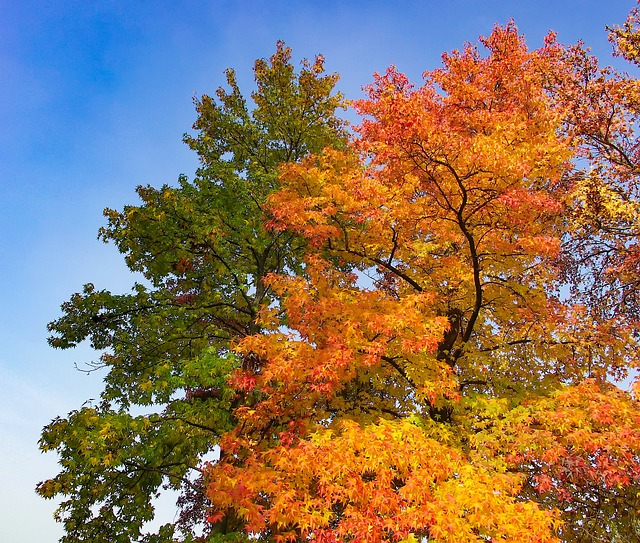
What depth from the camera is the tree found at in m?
9.80

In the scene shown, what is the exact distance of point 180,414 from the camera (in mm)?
10750

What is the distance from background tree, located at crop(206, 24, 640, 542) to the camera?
748 centimetres

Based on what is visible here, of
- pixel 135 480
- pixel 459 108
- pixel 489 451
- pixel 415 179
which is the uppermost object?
pixel 459 108

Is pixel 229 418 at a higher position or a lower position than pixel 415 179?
lower

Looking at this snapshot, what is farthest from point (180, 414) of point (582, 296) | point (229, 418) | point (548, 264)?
point (582, 296)

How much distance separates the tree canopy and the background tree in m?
0.06

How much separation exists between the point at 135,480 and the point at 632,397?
1081cm

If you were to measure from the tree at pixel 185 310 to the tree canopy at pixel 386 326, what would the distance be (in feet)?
0.23

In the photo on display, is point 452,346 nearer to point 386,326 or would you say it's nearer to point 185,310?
point 386,326

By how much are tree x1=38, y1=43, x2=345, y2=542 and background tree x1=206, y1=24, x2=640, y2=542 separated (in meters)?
1.15

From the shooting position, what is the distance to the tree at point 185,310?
9805mm

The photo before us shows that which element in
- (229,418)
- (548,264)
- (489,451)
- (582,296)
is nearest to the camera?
(489,451)

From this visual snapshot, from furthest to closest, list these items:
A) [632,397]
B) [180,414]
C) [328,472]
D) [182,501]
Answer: [182,501] → [180,414] → [632,397] → [328,472]

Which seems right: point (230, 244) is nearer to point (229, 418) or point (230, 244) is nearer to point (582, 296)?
point (229, 418)
